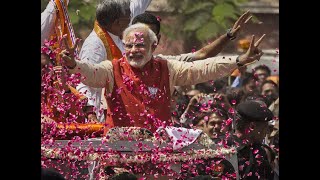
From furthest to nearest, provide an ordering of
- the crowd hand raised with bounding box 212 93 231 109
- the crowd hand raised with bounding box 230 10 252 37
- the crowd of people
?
1. the crowd hand raised with bounding box 212 93 231 109
2. the crowd hand raised with bounding box 230 10 252 37
3. the crowd of people

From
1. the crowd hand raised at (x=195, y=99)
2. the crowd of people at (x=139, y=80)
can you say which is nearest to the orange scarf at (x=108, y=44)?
the crowd of people at (x=139, y=80)

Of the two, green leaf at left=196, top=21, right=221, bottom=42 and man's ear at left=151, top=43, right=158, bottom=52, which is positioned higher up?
green leaf at left=196, top=21, right=221, bottom=42

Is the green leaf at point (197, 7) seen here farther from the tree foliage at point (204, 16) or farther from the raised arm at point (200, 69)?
the raised arm at point (200, 69)

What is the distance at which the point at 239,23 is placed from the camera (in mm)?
8211

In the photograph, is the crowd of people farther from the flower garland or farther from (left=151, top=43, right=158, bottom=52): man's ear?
the flower garland

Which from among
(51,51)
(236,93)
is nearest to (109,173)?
(51,51)

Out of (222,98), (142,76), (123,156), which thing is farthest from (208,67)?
(123,156)

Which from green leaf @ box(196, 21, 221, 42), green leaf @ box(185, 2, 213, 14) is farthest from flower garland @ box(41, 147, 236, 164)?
green leaf @ box(185, 2, 213, 14)

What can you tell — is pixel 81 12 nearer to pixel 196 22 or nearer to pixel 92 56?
pixel 92 56

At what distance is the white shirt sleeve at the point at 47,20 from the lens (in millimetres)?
8156

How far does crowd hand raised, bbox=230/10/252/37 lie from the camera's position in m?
8.20

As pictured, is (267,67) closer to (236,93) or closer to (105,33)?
(236,93)

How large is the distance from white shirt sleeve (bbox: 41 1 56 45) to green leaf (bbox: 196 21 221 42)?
1038mm
